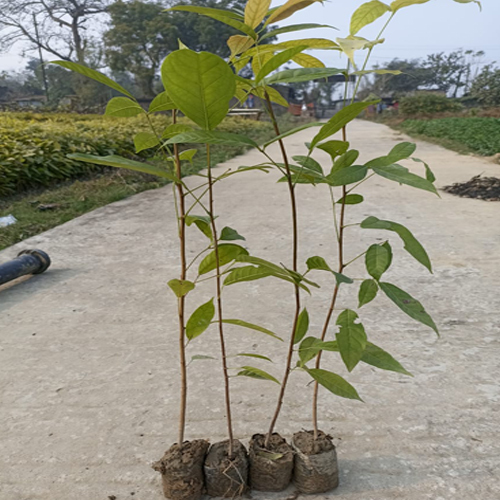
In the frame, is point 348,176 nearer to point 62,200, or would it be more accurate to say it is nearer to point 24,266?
point 24,266

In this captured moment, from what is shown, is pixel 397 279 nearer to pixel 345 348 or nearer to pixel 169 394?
pixel 169 394

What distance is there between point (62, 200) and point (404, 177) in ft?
13.4

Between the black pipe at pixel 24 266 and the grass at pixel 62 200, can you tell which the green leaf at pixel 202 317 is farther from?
the grass at pixel 62 200

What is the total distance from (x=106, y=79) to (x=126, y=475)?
909mm

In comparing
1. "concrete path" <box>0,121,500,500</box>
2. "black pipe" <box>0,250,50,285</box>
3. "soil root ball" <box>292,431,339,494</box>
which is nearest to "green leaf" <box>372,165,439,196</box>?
"soil root ball" <box>292,431,339,494</box>

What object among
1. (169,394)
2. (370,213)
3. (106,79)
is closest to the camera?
(106,79)

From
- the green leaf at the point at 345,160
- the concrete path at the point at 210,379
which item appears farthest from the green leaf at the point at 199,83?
the concrete path at the point at 210,379

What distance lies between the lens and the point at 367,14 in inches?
30.6

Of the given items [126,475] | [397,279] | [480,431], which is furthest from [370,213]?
[126,475]

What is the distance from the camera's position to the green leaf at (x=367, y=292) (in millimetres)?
838

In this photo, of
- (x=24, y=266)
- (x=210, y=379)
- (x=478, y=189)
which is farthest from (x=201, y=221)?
(x=478, y=189)

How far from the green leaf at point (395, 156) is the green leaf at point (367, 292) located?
0.21 meters

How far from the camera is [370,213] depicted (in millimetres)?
3746

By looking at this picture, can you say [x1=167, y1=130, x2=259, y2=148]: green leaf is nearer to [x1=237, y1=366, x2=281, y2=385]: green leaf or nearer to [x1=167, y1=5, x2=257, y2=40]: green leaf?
[x1=167, y1=5, x2=257, y2=40]: green leaf
